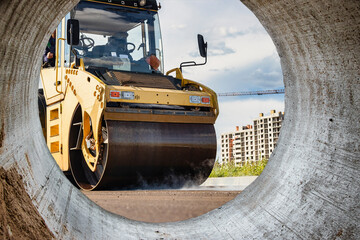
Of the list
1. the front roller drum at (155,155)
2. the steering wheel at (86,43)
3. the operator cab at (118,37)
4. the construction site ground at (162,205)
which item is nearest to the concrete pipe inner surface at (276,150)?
the construction site ground at (162,205)

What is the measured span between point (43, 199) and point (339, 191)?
1.38m

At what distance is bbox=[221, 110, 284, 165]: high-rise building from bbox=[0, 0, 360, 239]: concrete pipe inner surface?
23.6 metres

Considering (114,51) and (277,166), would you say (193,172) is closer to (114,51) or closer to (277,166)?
(114,51)

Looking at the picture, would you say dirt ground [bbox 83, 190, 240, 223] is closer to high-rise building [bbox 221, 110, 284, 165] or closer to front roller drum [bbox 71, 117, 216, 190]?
front roller drum [bbox 71, 117, 216, 190]

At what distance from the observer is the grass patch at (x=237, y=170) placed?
39.2 feet

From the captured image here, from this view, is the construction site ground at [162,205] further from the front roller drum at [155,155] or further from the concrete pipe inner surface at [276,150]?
the concrete pipe inner surface at [276,150]

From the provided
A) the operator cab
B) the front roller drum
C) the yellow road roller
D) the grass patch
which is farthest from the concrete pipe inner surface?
the grass patch

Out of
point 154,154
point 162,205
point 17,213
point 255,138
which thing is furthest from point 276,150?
point 255,138

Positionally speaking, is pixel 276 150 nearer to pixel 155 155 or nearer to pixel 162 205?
pixel 162 205

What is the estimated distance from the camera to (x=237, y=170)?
42.1 feet

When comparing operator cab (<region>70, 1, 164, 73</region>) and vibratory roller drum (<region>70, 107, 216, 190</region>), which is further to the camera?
operator cab (<region>70, 1, 164, 73</region>)

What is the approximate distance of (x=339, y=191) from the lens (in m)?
2.29

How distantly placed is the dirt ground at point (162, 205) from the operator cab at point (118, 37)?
3.35 meters

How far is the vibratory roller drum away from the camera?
688 cm
